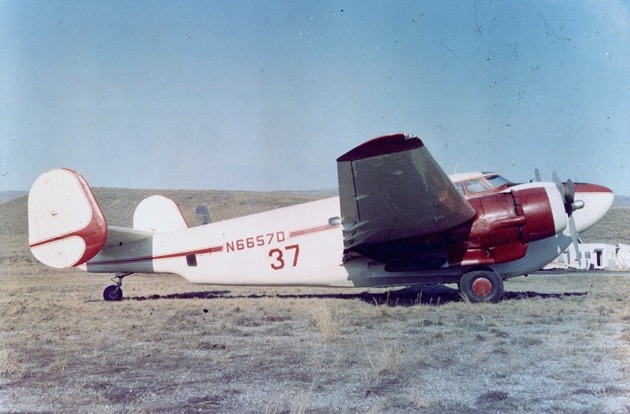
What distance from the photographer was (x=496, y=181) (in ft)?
35.7

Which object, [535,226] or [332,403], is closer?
[332,403]

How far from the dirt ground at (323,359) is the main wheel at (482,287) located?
341 mm

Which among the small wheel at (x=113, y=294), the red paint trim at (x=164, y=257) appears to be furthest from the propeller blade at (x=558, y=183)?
the small wheel at (x=113, y=294)

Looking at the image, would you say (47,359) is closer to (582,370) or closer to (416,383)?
(416,383)

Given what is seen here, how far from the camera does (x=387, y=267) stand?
1077 cm

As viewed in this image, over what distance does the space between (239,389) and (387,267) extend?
6615 millimetres

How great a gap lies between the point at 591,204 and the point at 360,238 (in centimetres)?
510

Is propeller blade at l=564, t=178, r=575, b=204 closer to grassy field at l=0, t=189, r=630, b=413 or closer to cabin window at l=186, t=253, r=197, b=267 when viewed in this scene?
grassy field at l=0, t=189, r=630, b=413

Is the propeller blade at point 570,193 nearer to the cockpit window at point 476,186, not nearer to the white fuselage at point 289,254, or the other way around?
the white fuselage at point 289,254

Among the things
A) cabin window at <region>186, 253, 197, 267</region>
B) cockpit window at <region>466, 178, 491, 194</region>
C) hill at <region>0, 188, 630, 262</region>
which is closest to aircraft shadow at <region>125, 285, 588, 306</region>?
cabin window at <region>186, 253, 197, 267</region>

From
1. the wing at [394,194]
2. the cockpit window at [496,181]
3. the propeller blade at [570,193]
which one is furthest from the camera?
the cockpit window at [496,181]

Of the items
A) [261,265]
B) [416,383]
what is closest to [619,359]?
[416,383]

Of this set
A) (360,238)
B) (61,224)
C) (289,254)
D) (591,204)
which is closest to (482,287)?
(360,238)

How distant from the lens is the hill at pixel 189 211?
41406 millimetres
